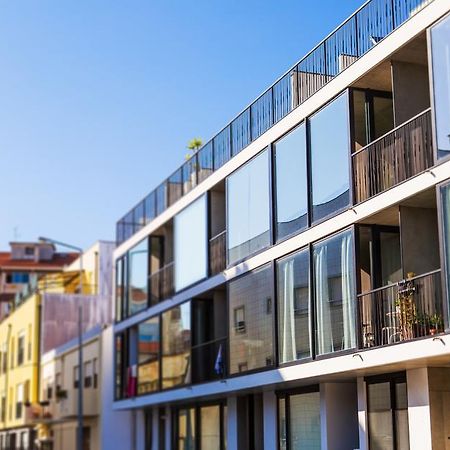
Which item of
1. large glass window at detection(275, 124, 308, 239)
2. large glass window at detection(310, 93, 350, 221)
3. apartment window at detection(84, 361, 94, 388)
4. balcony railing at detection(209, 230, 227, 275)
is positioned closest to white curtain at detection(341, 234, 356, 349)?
large glass window at detection(310, 93, 350, 221)

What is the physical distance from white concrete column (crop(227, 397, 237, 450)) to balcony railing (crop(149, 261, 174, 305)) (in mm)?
5332

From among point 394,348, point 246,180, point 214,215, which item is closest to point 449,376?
point 394,348

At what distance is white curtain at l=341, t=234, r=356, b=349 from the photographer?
20594mm

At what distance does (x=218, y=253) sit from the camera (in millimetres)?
28844

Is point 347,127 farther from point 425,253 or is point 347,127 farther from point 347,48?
point 425,253

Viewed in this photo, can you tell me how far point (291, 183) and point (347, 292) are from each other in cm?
409

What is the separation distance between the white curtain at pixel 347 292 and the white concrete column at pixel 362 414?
1.24 m

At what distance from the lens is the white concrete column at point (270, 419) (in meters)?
25.3

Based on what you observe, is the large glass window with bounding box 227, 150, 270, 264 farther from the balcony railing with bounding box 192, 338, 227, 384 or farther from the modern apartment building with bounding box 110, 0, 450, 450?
the balcony railing with bounding box 192, 338, 227, 384

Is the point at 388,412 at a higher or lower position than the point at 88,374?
lower

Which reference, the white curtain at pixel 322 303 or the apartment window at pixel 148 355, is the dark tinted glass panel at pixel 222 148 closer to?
the white curtain at pixel 322 303

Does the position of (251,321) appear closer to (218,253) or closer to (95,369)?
(218,253)


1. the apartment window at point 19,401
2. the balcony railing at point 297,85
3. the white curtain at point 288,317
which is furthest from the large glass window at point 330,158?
the apartment window at point 19,401

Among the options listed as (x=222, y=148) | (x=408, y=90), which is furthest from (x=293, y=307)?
(x=222, y=148)
